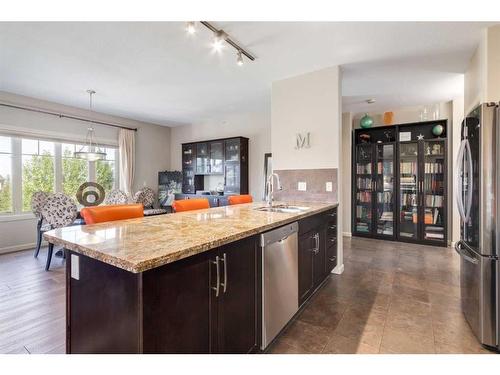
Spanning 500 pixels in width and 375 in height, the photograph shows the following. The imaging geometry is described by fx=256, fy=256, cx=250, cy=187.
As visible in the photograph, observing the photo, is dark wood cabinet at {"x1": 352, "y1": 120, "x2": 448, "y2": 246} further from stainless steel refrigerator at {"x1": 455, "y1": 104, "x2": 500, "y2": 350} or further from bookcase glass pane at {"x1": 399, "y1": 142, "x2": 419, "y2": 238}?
stainless steel refrigerator at {"x1": 455, "y1": 104, "x2": 500, "y2": 350}

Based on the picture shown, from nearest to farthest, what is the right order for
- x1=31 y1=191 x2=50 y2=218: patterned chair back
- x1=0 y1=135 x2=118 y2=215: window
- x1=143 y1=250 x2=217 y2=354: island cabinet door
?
x1=143 y1=250 x2=217 y2=354: island cabinet door, x1=31 y1=191 x2=50 y2=218: patterned chair back, x1=0 y1=135 x2=118 y2=215: window

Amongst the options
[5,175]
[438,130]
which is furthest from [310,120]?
[5,175]

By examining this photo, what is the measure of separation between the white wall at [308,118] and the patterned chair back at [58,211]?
9.82 ft

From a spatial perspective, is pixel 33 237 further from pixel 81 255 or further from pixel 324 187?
pixel 324 187

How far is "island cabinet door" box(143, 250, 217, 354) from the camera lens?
3.39ft

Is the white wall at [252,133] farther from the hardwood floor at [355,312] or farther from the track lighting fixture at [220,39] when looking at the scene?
the hardwood floor at [355,312]

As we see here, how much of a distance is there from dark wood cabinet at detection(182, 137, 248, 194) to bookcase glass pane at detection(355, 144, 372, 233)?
96.6 inches

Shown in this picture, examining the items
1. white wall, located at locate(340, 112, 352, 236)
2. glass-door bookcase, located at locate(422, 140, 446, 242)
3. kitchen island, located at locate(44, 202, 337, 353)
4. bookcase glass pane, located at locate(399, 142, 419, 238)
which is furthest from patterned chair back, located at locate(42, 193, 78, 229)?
glass-door bookcase, located at locate(422, 140, 446, 242)

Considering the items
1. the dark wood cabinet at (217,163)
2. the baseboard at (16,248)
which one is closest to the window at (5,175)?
the baseboard at (16,248)

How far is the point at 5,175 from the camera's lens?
439cm

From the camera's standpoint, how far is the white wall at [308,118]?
10.7 ft

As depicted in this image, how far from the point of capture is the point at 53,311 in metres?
2.37

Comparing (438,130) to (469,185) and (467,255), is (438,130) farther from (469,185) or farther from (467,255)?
(467,255)

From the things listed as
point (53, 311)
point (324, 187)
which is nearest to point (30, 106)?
point (53, 311)
